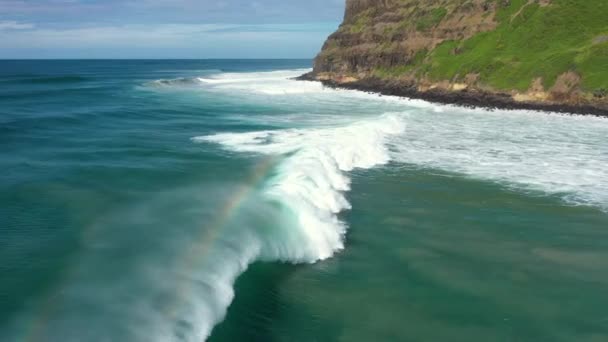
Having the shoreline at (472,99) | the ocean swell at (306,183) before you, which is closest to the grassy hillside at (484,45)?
the shoreline at (472,99)

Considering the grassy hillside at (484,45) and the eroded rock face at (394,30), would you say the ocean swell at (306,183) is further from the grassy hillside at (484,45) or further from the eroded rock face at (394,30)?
the eroded rock face at (394,30)

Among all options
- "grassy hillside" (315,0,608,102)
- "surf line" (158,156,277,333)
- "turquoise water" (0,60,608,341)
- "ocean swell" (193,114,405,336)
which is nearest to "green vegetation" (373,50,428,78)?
"grassy hillside" (315,0,608,102)

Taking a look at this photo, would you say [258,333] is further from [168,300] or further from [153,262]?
[153,262]

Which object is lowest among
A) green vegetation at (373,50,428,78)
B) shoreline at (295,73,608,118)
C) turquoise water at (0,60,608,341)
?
turquoise water at (0,60,608,341)

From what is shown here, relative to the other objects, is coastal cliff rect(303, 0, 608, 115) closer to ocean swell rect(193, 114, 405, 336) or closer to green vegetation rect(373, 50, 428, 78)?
green vegetation rect(373, 50, 428, 78)

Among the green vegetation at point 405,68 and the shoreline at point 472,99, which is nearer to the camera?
the shoreline at point 472,99

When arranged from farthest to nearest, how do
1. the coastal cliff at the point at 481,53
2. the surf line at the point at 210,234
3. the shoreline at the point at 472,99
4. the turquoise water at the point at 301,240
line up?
the coastal cliff at the point at 481,53 → the shoreline at the point at 472,99 → the surf line at the point at 210,234 → the turquoise water at the point at 301,240
